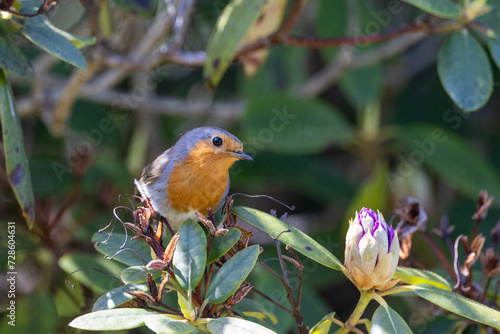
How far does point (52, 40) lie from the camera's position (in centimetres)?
160

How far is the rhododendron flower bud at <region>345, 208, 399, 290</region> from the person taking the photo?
1339mm

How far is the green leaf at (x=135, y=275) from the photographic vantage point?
4.62 feet

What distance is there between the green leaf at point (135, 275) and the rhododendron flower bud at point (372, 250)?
456 mm

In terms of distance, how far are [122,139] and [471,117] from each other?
2190 mm

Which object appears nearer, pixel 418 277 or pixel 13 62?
pixel 418 277

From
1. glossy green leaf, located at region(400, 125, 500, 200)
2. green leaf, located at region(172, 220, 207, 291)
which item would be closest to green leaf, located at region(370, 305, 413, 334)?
green leaf, located at region(172, 220, 207, 291)

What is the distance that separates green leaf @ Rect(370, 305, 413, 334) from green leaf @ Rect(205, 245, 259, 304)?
30 cm

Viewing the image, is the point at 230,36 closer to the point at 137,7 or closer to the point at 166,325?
the point at 137,7

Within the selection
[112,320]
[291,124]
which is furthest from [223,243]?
[291,124]

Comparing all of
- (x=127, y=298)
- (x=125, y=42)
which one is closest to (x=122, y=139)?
(x=125, y=42)

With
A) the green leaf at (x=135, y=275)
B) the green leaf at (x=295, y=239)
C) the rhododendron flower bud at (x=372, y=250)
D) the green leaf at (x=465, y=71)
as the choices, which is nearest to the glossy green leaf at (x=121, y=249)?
the green leaf at (x=135, y=275)

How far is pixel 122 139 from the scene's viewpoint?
3861mm

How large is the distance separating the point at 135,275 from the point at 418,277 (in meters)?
0.70

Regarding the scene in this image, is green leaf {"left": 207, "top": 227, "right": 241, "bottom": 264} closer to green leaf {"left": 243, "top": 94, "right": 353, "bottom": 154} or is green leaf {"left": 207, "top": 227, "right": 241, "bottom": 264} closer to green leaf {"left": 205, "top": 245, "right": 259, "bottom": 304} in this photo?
green leaf {"left": 205, "top": 245, "right": 259, "bottom": 304}
